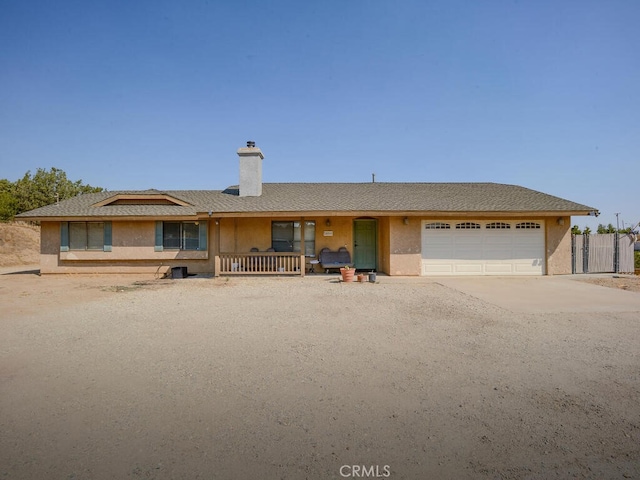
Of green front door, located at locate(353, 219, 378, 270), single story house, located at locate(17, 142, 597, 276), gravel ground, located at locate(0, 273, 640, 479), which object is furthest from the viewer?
green front door, located at locate(353, 219, 378, 270)

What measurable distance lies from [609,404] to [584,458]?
1.12m

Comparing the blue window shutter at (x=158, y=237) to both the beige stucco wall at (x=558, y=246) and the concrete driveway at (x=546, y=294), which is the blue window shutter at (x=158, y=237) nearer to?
the concrete driveway at (x=546, y=294)

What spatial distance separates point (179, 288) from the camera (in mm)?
10039

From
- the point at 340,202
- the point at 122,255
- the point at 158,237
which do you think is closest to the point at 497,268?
the point at 340,202

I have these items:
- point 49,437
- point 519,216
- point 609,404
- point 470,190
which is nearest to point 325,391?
→ point 49,437

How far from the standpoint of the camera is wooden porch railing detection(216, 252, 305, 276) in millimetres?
12375

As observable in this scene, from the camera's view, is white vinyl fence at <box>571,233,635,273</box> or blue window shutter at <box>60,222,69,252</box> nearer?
blue window shutter at <box>60,222,69,252</box>

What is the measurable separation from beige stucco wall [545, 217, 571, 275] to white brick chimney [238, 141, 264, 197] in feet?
39.6

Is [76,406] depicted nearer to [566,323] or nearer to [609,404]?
[609,404]

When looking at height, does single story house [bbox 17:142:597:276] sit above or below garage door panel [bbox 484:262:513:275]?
above

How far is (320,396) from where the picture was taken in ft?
10.5

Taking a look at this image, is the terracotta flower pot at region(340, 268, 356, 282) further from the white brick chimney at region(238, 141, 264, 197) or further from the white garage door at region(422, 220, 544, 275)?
the white brick chimney at region(238, 141, 264, 197)

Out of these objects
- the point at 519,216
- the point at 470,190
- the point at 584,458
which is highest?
the point at 470,190
